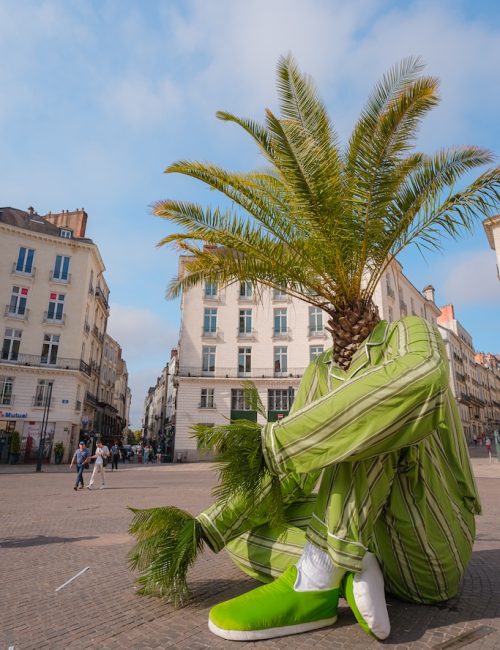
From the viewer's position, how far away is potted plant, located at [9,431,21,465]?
29344mm

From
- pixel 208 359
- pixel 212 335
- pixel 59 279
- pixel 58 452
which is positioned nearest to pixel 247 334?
pixel 212 335

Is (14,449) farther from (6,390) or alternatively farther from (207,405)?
(207,405)

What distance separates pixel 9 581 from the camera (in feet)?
11.7

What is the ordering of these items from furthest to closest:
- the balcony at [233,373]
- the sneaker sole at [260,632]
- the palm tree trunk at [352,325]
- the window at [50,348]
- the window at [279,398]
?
the balcony at [233,373] < the window at [279,398] < the window at [50,348] < the palm tree trunk at [352,325] < the sneaker sole at [260,632]

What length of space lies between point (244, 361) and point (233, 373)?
1.40 metres

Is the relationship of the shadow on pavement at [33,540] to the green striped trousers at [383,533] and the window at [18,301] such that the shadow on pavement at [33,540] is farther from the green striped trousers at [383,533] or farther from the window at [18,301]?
the window at [18,301]

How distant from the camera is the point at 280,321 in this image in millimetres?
38125

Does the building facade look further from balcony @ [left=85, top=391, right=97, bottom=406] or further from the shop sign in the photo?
the shop sign

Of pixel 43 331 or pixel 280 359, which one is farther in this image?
pixel 280 359

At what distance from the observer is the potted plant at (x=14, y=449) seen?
2934cm

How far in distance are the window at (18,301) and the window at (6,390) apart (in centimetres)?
489

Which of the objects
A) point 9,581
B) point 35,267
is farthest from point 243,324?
point 9,581

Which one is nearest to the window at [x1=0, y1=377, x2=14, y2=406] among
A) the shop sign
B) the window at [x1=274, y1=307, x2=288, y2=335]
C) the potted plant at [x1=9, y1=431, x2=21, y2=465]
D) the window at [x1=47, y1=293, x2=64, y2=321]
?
the shop sign

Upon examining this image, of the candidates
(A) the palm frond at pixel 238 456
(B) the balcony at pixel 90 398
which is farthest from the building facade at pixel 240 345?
(A) the palm frond at pixel 238 456
